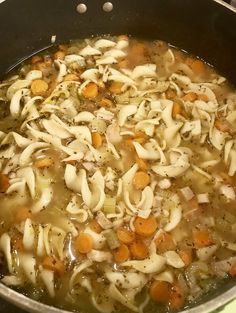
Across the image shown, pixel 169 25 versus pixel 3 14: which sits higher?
pixel 169 25

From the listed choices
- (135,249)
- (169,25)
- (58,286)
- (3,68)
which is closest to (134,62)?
(169,25)

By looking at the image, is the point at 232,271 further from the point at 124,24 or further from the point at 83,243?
the point at 124,24

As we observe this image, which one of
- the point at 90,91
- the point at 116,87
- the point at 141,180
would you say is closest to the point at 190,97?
the point at 116,87

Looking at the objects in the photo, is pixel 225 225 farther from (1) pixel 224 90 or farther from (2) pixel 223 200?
(1) pixel 224 90

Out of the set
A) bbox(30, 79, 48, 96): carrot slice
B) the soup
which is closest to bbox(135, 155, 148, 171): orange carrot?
the soup

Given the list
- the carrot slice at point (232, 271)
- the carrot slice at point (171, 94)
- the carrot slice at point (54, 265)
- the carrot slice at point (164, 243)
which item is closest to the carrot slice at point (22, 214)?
the carrot slice at point (54, 265)

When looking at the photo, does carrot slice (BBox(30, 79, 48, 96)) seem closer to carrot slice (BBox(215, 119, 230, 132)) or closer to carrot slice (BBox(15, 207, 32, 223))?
carrot slice (BBox(15, 207, 32, 223))

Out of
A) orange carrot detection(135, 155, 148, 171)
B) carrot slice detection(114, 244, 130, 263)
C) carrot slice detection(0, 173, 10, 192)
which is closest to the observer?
carrot slice detection(114, 244, 130, 263)
